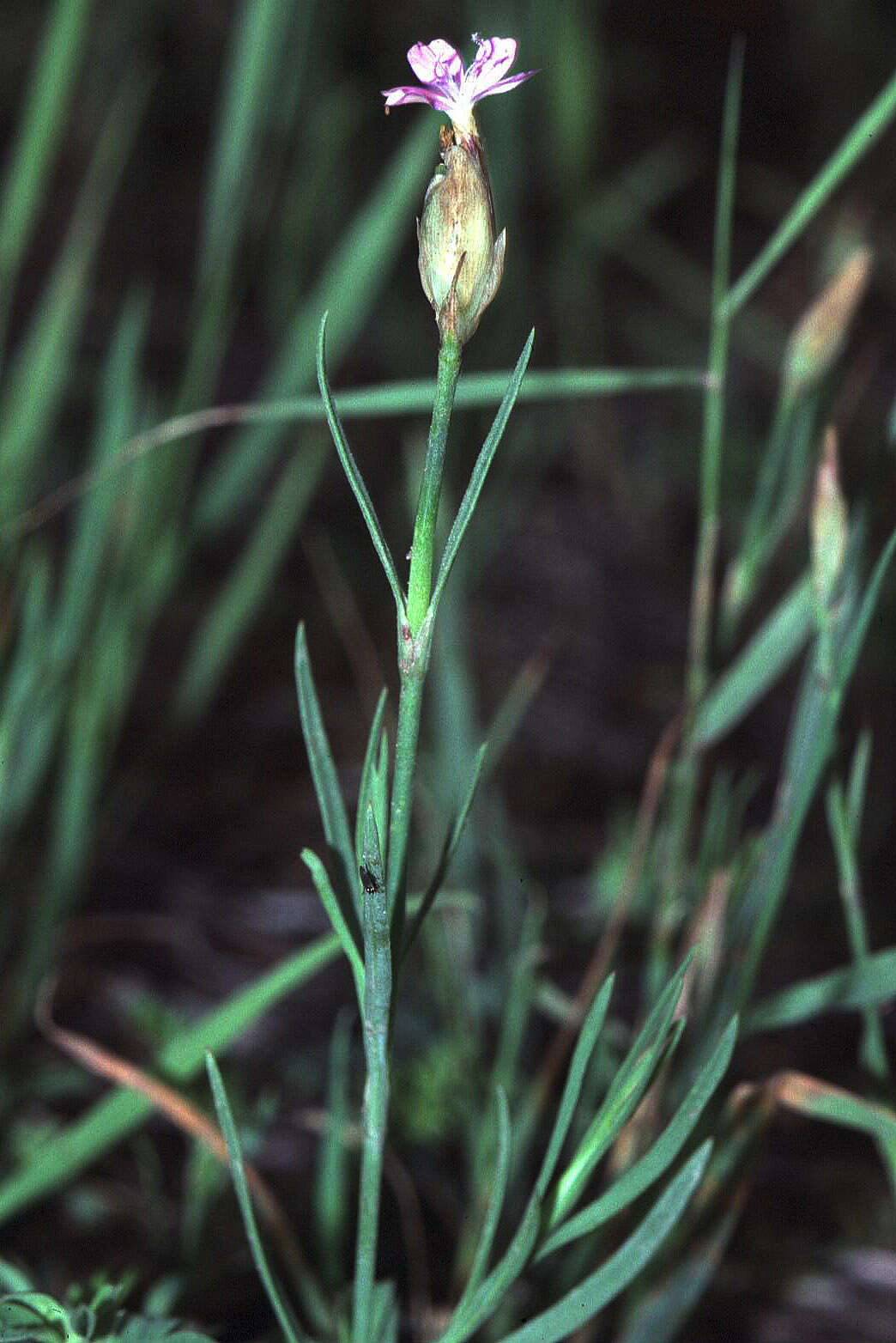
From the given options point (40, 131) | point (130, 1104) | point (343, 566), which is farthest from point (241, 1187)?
point (343, 566)

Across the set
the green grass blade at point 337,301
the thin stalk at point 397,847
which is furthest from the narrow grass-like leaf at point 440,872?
the green grass blade at point 337,301

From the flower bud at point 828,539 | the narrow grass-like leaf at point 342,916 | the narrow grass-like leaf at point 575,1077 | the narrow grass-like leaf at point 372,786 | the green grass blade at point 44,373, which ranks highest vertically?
the green grass blade at point 44,373

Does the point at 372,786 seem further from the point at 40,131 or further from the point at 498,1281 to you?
the point at 40,131

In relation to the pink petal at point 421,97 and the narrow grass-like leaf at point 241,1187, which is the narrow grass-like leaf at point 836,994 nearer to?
the narrow grass-like leaf at point 241,1187

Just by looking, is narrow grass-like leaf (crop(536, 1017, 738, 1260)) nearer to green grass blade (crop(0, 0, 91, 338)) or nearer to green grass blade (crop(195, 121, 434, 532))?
green grass blade (crop(195, 121, 434, 532))

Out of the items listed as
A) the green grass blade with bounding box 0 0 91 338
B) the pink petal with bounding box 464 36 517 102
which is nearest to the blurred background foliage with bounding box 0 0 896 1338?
the green grass blade with bounding box 0 0 91 338

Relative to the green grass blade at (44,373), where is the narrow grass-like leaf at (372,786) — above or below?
below
